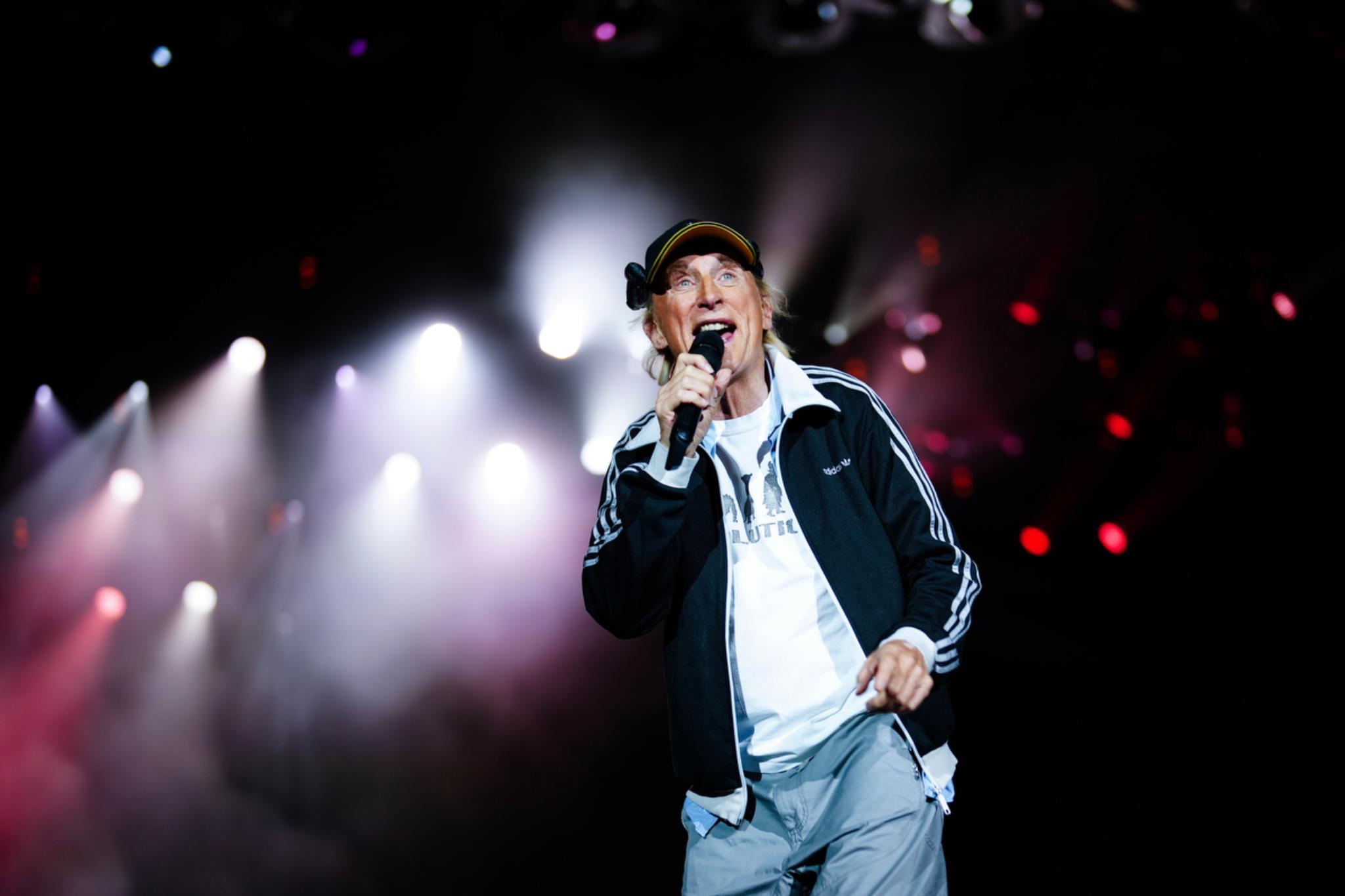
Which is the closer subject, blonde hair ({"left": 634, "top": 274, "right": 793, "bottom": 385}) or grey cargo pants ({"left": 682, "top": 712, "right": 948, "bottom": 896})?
grey cargo pants ({"left": 682, "top": 712, "right": 948, "bottom": 896})

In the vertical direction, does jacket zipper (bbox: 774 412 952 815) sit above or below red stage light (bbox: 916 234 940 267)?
below

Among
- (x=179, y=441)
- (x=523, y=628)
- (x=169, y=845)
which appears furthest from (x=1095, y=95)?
(x=169, y=845)

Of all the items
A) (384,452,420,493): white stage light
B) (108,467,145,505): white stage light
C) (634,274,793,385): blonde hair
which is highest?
(108,467,145,505): white stage light

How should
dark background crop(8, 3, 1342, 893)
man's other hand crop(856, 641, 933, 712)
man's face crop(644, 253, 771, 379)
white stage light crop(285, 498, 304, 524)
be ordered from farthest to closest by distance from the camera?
1. white stage light crop(285, 498, 304, 524)
2. dark background crop(8, 3, 1342, 893)
3. man's face crop(644, 253, 771, 379)
4. man's other hand crop(856, 641, 933, 712)

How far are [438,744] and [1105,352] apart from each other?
180 inches

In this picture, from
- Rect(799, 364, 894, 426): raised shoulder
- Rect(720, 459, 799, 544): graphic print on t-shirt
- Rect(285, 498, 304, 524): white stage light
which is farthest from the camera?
Rect(285, 498, 304, 524): white stage light

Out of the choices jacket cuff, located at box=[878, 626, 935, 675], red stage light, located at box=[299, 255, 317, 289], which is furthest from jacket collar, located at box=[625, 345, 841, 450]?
red stage light, located at box=[299, 255, 317, 289]

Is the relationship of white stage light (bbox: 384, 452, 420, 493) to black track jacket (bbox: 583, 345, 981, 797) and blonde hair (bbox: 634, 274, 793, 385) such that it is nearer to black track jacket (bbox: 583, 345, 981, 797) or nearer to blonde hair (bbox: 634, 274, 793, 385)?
blonde hair (bbox: 634, 274, 793, 385)

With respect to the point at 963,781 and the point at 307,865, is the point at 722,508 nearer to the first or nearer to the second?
the point at 963,781

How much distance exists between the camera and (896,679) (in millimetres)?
1590

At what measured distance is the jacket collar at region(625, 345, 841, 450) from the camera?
7.25 ft

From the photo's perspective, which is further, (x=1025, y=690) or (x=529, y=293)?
(x=529, y=293)

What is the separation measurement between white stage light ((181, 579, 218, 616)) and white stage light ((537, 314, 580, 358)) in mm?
2813

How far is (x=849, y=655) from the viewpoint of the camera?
195 centimetres
